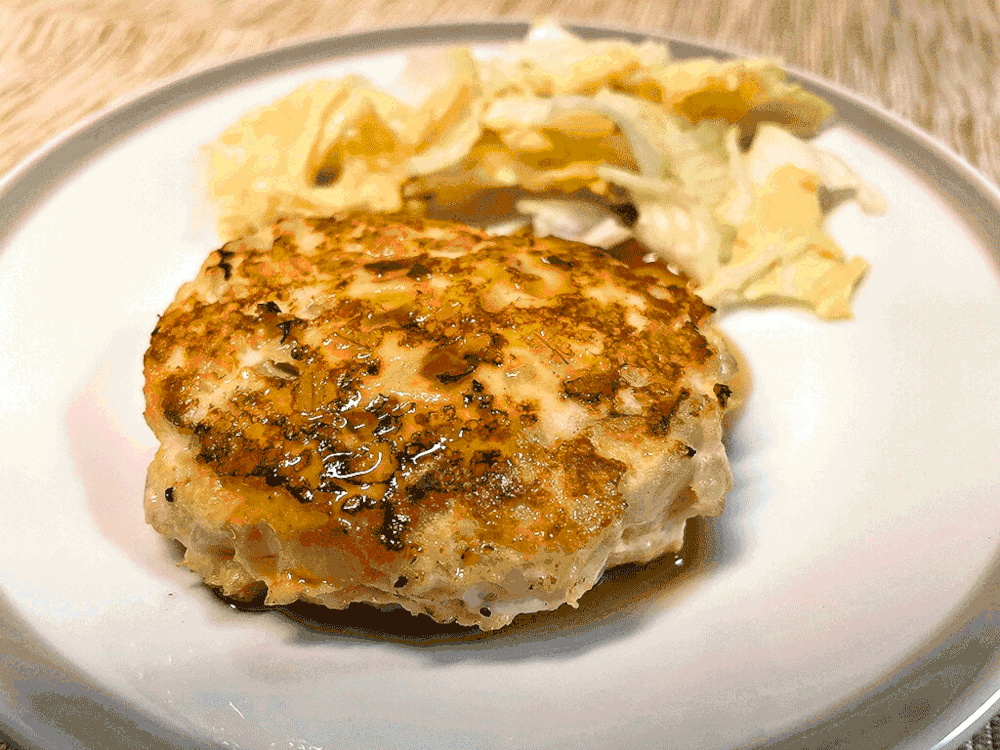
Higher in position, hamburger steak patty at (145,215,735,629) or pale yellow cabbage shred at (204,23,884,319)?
pale yellow cabbage shred at (204,23,884,319)

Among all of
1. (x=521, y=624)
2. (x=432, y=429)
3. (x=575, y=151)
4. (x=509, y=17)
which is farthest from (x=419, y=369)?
(x=509, y=17)

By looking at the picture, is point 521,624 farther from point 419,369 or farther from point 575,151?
point 575,151

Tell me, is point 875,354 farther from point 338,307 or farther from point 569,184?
point 338,307

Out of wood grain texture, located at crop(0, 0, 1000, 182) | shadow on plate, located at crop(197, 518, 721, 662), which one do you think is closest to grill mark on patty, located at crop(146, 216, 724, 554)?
shadow on plate, located at crop(197, 518, 721, 662)

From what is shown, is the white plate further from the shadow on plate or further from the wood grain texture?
the wood grain texture

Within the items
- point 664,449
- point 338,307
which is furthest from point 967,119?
point 338,307

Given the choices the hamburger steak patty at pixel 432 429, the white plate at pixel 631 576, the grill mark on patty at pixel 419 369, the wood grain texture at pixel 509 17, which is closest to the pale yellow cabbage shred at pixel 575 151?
the white plate at pixel 631 576

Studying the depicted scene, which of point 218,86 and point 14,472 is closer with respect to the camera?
point 14,472
